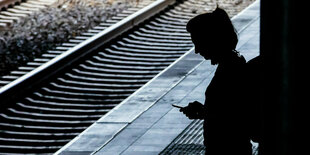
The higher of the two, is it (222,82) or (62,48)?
(222,82)

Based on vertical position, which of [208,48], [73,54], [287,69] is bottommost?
[73,54]

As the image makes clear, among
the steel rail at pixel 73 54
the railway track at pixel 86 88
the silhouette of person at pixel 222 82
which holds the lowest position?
the railway track at pixel 86 88

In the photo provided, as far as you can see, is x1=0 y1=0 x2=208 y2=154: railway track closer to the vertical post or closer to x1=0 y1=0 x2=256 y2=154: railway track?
x1=0 y1=0 x2=256 y2=154: railway track

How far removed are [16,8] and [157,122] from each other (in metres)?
6.63

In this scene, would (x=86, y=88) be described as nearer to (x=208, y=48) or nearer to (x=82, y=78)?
(x=82, y=78)

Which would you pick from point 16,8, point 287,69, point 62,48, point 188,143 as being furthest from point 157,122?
point 16,8

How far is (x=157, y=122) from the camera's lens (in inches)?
345

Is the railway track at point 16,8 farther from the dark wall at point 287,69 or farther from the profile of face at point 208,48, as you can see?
the dark wall at point 287,69

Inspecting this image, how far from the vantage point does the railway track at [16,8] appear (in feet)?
45.3

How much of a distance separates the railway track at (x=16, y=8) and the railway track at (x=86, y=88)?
5.70ft

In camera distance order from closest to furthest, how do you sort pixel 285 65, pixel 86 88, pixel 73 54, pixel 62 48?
pixel 285 65 → pixel 86 88 → pixel 73 54 → pixel 62 48

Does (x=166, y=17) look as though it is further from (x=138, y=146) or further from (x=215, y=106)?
(x=215, y=106)

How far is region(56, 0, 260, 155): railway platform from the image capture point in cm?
794

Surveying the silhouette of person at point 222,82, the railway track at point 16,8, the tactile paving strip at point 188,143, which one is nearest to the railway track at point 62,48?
the railway track at point 16,8
